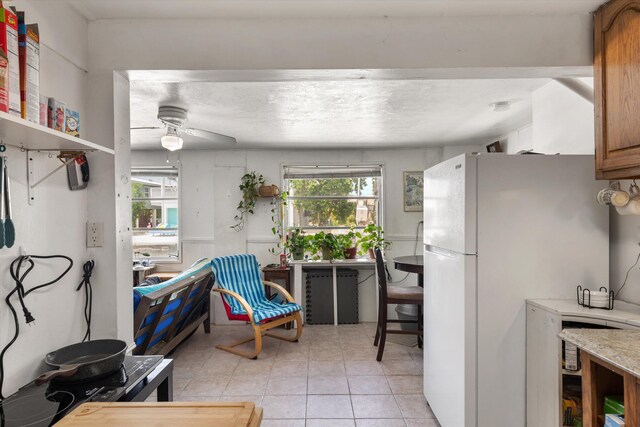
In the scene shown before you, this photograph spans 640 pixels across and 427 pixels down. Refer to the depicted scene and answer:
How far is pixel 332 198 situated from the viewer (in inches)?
185

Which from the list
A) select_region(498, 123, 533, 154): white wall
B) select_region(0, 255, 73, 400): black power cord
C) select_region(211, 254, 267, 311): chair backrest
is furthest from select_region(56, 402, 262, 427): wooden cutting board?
select_region(498, 123, 533, 154): white wall

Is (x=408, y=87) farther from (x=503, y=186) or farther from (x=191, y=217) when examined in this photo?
(x=191, y=217)

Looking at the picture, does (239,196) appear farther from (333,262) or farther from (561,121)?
(561,121)

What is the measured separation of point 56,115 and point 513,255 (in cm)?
217

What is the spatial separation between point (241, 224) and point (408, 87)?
9.60 ft

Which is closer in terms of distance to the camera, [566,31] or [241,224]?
[566,31]

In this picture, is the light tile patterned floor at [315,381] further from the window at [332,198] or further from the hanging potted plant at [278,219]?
the window at [332,198]

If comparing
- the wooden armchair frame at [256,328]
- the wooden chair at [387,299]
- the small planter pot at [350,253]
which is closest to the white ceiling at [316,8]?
the wooden chair at [387,299]

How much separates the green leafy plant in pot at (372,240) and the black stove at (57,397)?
3.44 meters

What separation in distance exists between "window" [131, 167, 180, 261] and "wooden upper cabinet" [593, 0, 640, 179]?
14.6 feet

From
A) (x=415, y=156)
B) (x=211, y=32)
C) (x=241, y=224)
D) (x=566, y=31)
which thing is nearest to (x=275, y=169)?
(x=241, y=224)

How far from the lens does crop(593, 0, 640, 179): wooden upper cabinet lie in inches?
53.1

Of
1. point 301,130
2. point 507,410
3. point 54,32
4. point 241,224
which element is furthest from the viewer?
point 241,224

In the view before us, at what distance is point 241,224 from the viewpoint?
4.55 m
